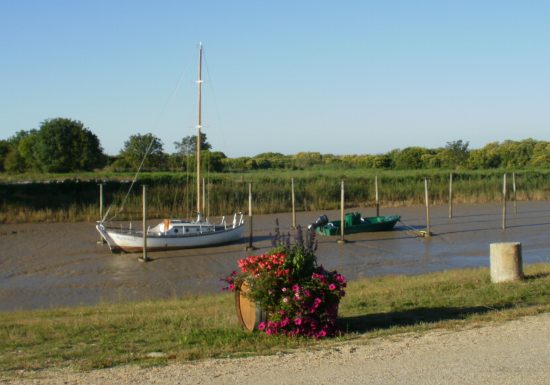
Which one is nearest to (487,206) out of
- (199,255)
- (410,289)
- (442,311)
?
(199,255)

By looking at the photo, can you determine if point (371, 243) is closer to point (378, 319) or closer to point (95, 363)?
point (378, 319)

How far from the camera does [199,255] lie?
31.5 meters

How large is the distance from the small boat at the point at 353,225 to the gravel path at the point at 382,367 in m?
25.7

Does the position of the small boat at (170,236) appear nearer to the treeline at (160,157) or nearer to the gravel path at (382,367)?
the treeline at (160,157)

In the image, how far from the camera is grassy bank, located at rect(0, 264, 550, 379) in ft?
31.9

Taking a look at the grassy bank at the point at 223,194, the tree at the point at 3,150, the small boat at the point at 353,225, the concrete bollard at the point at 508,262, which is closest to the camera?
the concrete bollard at the point at 508,262

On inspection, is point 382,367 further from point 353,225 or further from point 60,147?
point 60,147

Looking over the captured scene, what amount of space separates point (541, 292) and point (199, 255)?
1924 centimetres

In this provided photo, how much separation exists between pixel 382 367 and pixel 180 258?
23040 millimetres

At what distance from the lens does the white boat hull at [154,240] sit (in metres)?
31.5

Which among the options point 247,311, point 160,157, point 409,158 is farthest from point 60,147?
point 247,311

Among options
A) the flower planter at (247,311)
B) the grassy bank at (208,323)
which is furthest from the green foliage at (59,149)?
the flower planter at (247,311)

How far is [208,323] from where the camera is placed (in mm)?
12461

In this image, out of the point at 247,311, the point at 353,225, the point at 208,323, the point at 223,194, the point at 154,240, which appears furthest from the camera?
the point at 223,194
